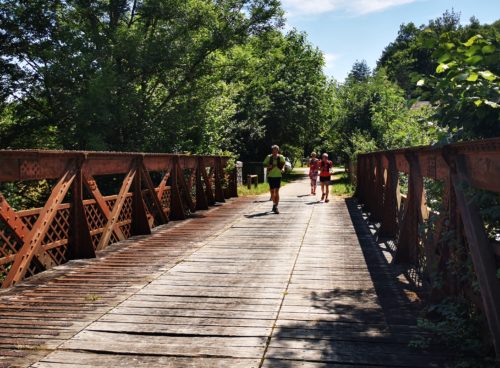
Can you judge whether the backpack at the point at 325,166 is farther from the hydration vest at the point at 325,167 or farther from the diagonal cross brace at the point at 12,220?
the diagonal cross brace at the point at 12,220

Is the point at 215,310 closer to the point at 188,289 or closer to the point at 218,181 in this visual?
the point at 188,289

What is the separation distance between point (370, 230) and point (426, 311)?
574 centimetres

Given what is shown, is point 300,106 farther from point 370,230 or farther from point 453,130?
point 453,130

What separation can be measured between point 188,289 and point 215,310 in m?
0.89

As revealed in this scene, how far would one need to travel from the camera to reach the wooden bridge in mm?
3641

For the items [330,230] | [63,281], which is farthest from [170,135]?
[63,281]

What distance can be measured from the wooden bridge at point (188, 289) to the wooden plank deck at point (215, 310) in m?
0.02

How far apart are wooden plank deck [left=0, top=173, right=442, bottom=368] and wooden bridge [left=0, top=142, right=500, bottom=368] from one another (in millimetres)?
16

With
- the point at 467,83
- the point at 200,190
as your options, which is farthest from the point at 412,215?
the point at 200,190

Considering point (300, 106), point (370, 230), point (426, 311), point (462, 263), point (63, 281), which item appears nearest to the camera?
point (462, 263)

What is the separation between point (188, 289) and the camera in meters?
5.53

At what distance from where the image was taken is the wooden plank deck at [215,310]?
3.59 meters

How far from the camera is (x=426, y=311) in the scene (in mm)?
4430

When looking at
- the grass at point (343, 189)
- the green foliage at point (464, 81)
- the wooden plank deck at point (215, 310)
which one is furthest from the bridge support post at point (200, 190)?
the green foliage at point (464, 81)
